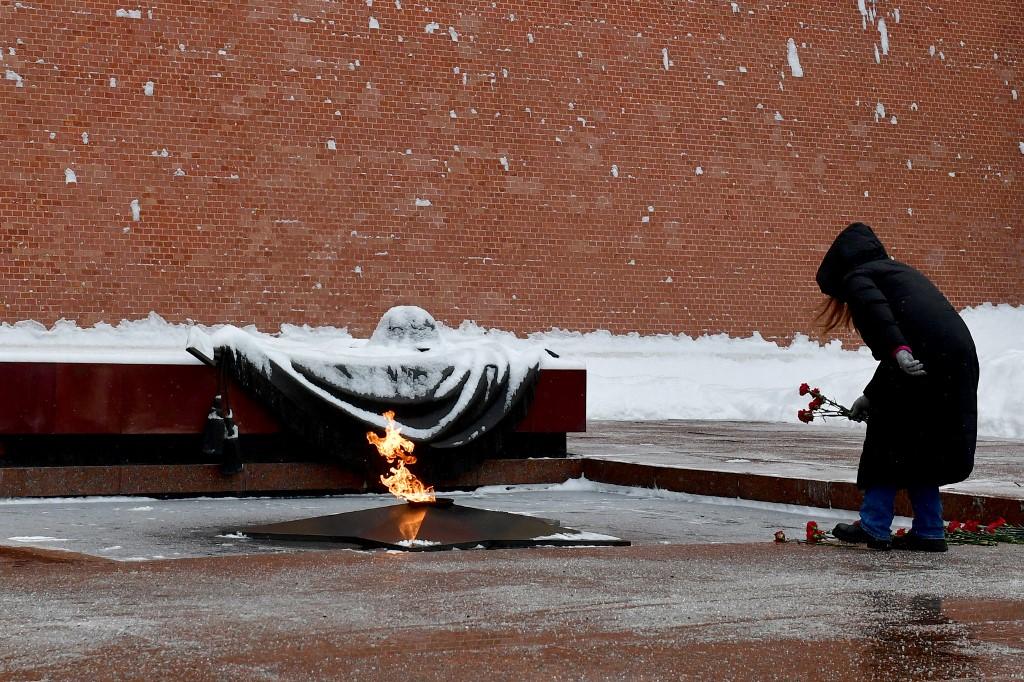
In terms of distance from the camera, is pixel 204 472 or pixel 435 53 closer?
pixel 204 472

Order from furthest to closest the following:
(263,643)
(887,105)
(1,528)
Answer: (887,105) < (1,528) < (263,643)

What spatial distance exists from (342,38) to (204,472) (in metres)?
7.75

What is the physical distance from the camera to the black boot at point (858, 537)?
476 centimetres

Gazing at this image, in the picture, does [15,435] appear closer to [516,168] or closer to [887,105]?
[516,168]

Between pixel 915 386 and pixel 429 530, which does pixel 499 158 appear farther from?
pixel 915 386

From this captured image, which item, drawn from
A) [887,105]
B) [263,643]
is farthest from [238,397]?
[887,105]

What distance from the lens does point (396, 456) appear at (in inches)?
289

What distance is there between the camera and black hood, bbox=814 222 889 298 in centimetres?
485

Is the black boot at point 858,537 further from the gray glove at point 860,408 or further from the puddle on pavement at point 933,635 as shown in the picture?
the puddle on pavement at point 933,635

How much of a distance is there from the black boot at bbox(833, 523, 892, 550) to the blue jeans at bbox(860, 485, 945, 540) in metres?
0.02

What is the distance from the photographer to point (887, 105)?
1648 centimetres

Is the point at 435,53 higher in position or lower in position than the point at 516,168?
higher

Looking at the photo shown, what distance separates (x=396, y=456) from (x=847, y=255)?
3.16 metres

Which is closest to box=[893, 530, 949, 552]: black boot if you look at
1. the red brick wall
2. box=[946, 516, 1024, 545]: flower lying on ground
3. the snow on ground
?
box=[946, 516, 1024, 545]: flower lying on ground
